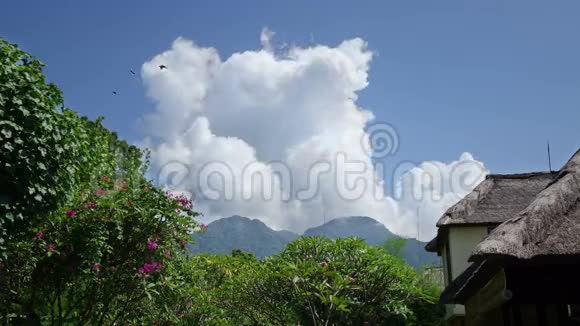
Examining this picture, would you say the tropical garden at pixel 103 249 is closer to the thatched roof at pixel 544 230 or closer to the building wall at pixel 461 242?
the thatched roof at pixel 544 230

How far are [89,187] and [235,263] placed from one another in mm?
10060

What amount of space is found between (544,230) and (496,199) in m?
11.6

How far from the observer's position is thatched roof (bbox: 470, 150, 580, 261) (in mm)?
6637

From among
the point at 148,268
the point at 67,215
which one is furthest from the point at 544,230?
the point at 67,215

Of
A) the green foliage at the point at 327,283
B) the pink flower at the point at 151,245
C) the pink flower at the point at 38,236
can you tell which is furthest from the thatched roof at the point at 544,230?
the pink flower at the point at 38,236

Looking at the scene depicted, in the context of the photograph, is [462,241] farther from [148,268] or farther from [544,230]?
[544,230]

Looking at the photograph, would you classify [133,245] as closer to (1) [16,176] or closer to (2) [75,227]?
(2) [75,227]

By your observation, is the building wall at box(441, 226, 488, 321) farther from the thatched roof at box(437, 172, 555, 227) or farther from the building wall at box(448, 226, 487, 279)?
the thatched roof at box(437, 172, 555, 227)

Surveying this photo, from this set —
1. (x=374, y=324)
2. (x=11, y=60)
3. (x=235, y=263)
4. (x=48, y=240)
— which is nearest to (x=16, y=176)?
(x=11, y=60)

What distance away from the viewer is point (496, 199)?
18.4m

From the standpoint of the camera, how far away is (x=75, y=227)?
9.62m

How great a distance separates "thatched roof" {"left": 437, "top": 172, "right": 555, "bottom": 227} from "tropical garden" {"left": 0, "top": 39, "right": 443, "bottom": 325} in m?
6.10

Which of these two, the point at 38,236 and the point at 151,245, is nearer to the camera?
A: the point at 38,236

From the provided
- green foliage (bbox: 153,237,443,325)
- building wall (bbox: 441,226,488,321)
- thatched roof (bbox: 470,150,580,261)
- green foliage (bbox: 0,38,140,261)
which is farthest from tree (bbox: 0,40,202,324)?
building wall (bbox: 441,226,488,321)
